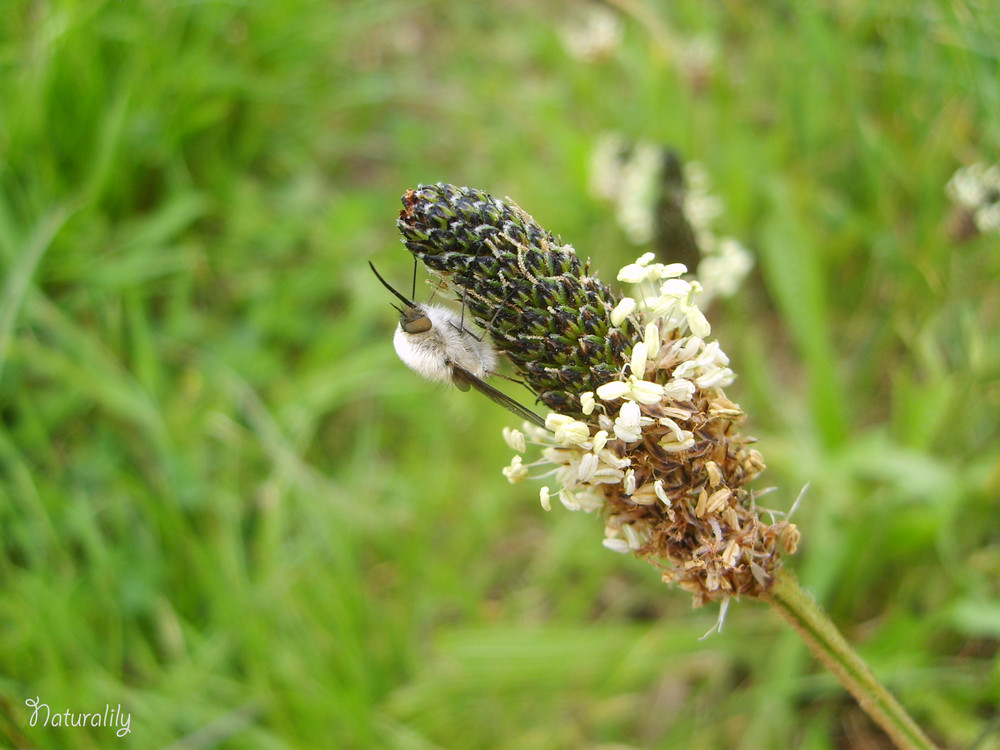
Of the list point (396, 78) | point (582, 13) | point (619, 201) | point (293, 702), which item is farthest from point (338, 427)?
point (582, 13)

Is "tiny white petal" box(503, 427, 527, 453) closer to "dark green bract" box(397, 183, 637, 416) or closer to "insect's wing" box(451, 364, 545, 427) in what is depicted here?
"insect's wing" box(451, 364, 545, 427)

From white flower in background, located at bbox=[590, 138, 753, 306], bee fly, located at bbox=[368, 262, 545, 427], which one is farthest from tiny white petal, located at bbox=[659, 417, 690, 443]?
white flower in background, located at bbox=[590, 138, 753, 306]

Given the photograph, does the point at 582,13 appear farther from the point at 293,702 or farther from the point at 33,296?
the point at 293,702

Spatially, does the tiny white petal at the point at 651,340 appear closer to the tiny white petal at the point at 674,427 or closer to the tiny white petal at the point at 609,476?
the tiny white petal at the point at 674,427

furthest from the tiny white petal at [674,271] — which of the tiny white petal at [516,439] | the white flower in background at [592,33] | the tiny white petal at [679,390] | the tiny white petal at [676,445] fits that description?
the white flower in background at [592,33]

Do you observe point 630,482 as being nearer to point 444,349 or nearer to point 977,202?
point 444,349
